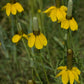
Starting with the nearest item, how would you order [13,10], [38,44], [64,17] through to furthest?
[38,44]
[64,17]
[13,10]

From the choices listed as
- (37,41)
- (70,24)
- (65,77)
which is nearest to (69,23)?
(70,24)

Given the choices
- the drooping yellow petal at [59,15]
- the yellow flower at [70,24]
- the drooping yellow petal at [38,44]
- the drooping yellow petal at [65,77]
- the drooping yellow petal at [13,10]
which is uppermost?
the drooping yellow petal at [13,10]

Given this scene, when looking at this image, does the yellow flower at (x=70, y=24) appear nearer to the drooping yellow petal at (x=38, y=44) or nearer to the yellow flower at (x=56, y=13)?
the yellow flower at (x=56, y=13)

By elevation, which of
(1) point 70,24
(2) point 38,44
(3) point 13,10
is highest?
(3) point 13,10

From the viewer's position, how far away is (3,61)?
7.69ft

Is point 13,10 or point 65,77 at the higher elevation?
point 13,10

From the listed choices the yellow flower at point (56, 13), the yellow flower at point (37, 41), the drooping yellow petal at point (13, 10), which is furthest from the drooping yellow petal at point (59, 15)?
the drooping yellow petal at point (13, 10)

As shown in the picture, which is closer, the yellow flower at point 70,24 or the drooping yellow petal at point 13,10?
the yellow flower at point 70,24

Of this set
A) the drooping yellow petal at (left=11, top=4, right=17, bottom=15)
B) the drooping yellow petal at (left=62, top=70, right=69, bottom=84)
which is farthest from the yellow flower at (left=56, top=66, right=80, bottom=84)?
the drooping yellow petal at (left=11, top=4, right=17, bottom=15)

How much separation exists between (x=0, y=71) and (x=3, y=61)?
0.42ft

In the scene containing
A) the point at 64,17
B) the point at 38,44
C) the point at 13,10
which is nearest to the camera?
the point at 38,44

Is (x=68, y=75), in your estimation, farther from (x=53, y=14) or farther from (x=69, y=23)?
(x=53, y=14)

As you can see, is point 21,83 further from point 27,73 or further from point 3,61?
point 3,61

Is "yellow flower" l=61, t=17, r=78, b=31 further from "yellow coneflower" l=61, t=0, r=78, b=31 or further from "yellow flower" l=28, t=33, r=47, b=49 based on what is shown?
"yellow flower" l=28, t=33, r=47, b=49
